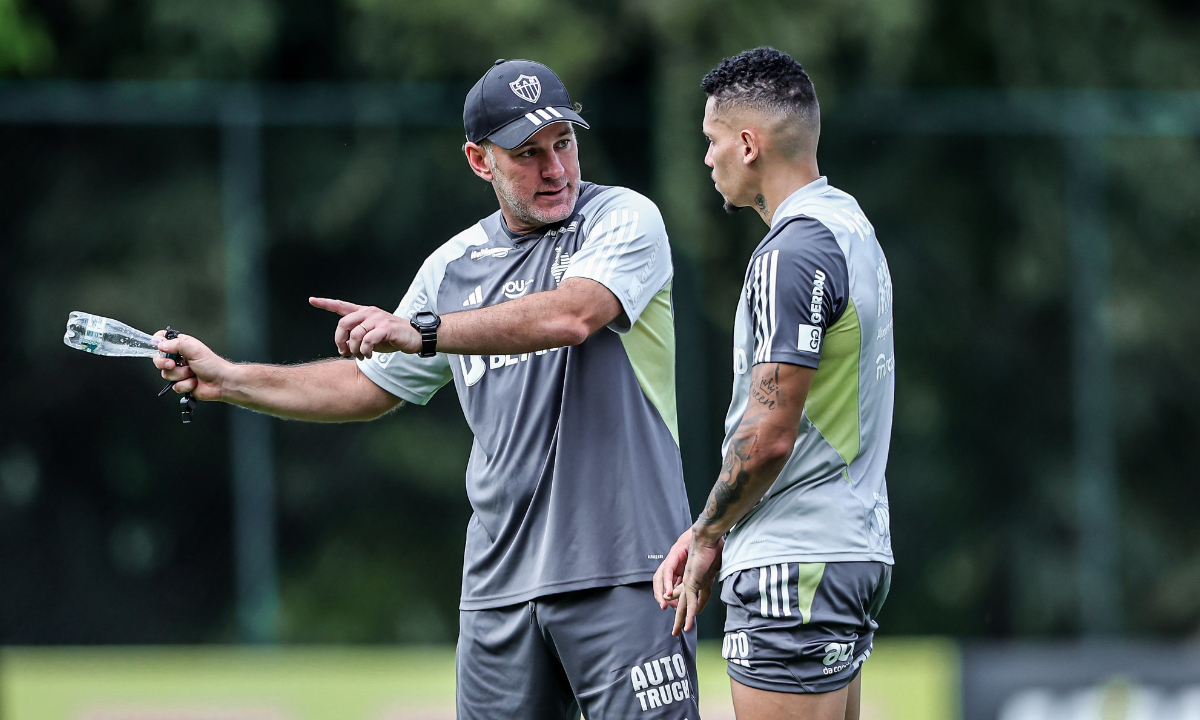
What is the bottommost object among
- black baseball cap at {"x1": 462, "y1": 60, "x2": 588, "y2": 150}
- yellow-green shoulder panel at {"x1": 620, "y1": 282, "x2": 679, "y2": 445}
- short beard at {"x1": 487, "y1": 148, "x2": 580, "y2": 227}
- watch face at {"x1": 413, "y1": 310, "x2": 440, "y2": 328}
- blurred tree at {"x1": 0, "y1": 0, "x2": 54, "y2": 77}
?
yellow-green shoulder panel at {"x1": 620, "y1": 282, "x2": 679, "y2": 445}

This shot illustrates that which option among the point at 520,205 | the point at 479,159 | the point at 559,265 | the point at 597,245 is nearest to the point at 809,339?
the point at 597,245

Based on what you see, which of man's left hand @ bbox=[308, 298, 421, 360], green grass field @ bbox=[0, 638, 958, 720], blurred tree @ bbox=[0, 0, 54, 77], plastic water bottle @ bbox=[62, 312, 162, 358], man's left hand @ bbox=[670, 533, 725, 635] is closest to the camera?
man's left hand @ bbox=[308, 298, 421, 360]

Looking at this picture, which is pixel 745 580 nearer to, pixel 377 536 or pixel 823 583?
pixel 823 583

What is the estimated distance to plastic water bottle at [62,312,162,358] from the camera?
316 centimetres

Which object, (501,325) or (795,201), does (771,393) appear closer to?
(795,201)

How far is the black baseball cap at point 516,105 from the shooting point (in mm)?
3215

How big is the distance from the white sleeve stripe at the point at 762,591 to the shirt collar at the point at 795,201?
0.73m

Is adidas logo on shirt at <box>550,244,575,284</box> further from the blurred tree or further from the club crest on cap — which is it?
the blurred tree

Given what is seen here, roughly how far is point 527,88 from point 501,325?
2.25ft

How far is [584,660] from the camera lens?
10.1ft

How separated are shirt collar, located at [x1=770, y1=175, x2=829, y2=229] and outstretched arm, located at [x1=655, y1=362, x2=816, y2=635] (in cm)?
35

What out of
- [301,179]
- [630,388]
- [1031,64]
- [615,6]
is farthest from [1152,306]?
[630,388]

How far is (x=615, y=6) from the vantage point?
24.5 ft

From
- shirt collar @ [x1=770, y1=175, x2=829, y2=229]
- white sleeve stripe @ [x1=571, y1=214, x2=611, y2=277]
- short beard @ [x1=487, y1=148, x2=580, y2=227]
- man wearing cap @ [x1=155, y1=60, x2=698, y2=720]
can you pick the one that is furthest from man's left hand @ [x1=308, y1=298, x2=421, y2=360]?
shirt collar @ [x1=770, y1=175, x2=829, y2=229]
